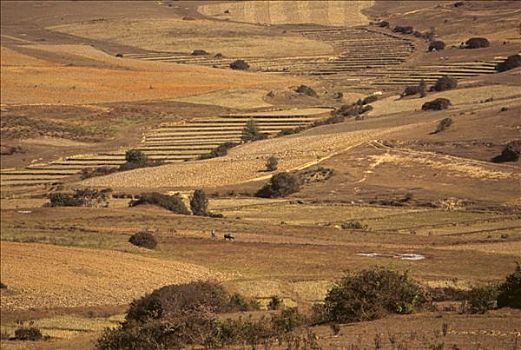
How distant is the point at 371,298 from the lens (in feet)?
72.0

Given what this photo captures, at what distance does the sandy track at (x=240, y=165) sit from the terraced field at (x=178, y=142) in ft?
19.2

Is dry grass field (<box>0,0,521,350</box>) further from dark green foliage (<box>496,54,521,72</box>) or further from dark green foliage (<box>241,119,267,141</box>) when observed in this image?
dark green foliage (<box>241,119,267,141</box>)

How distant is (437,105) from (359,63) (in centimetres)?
4626

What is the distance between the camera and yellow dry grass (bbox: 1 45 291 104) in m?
106

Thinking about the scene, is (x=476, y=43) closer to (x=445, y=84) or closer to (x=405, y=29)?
(x=445, y=84)

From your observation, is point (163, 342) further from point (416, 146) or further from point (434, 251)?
point (416, 146)

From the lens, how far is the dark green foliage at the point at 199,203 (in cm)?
5538

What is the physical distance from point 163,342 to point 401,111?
2243 inches

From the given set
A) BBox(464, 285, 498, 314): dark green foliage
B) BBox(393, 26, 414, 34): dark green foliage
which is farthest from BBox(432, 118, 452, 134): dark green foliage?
BBox(393, 26, 414, 34): dark green foliage

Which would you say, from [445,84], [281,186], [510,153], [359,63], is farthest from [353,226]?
[359,63]

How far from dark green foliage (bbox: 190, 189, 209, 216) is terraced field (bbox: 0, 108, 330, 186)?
17661 millimetres

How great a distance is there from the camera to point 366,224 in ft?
149

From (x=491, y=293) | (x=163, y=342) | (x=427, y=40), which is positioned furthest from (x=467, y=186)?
(x=427, y=40)

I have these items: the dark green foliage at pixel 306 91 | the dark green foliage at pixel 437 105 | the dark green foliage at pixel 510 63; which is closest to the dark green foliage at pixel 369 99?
the dark green foliage at pixel 306 91
